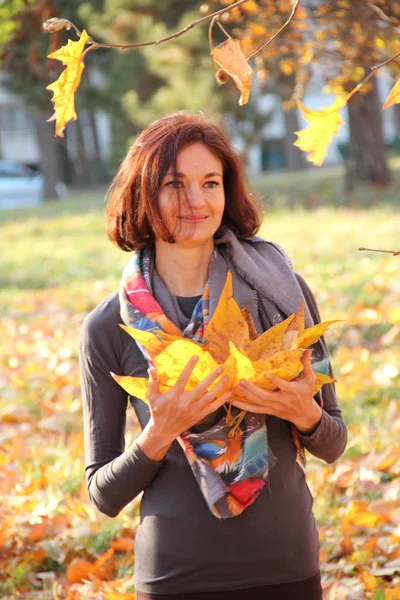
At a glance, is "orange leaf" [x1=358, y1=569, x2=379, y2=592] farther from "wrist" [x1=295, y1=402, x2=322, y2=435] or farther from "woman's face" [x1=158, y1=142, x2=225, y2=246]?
"woman's face" [x1=158, y1=142, x2=225, y2=246]

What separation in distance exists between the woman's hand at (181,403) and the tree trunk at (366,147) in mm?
11456

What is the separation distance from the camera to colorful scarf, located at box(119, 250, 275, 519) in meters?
1.79

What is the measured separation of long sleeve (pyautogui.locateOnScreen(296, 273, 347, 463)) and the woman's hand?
0.93ft

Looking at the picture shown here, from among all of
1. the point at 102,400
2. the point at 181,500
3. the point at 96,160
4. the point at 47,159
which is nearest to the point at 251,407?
the point at 181,500

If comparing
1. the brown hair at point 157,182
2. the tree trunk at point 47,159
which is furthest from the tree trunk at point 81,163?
the brown hair at point 157,182

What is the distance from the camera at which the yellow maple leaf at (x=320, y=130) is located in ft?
5.34

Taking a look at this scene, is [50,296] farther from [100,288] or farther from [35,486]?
[35,486]

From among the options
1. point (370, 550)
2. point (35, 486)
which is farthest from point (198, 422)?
point (35, 486)

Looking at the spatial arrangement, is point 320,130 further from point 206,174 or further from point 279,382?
point 279,382

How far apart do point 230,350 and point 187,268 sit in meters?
0.43

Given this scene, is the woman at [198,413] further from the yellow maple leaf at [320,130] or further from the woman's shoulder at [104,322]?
the yellow maple leaf at [320,130]

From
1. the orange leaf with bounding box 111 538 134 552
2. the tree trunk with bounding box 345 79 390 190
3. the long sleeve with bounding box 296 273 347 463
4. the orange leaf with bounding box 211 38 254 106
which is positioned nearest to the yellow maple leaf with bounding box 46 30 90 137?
the orange leaf with bounding box 211 38 254 106

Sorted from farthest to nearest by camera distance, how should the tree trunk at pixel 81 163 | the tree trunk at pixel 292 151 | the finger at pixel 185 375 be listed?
the tree trunk at pixel 81 163 → the tree trunk at pixel 292 151 → the finger at pixel 185 375

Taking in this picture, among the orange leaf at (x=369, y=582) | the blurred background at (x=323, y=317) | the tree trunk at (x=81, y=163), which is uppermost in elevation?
the tree trunk at (x=81, y=163)
